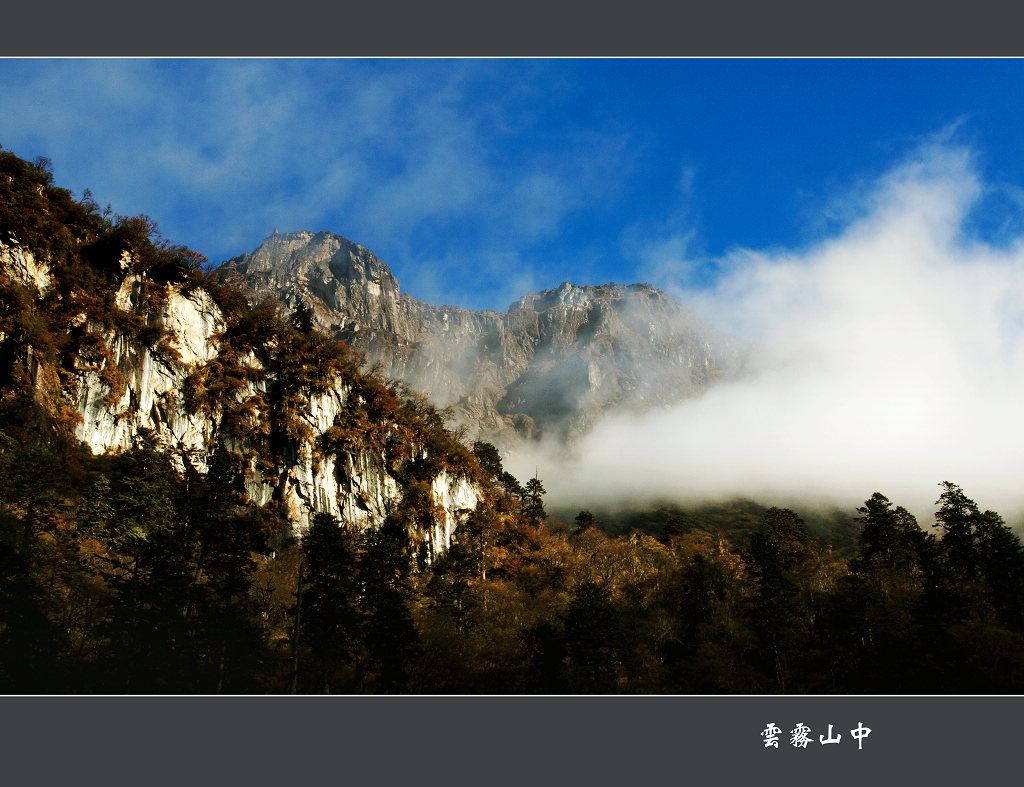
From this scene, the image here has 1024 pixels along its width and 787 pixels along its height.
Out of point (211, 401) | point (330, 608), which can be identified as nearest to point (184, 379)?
point (211, 401)

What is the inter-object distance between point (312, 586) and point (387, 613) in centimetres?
542

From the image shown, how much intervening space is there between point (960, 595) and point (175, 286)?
6928cm

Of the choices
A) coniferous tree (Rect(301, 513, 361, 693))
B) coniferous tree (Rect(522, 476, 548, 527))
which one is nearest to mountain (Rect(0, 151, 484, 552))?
coniferous tree (Rect(522, 476, 548, 527))

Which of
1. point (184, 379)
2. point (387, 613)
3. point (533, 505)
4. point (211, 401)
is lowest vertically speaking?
point (387, 613)

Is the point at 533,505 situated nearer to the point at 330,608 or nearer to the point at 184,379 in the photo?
the point at 184,379

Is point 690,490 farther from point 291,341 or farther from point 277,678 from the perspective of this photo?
point 277,678

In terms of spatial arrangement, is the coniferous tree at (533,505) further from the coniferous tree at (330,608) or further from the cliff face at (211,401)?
the coniferous tree at (330,608)

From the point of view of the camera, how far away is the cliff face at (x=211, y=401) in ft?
151

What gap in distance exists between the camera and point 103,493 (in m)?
36.9

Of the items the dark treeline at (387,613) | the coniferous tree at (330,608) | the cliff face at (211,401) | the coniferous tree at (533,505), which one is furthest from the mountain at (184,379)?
the coniferous tree at (330,608)

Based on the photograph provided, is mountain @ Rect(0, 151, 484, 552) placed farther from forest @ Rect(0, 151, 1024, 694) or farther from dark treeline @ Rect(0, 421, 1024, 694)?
dark treeline @ Rect(0, 421, 1024, 694)

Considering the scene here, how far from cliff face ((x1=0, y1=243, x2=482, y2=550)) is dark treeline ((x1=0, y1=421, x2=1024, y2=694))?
3.22 m

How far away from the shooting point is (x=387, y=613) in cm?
3625

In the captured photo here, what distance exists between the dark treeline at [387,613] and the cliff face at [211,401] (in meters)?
3.22
